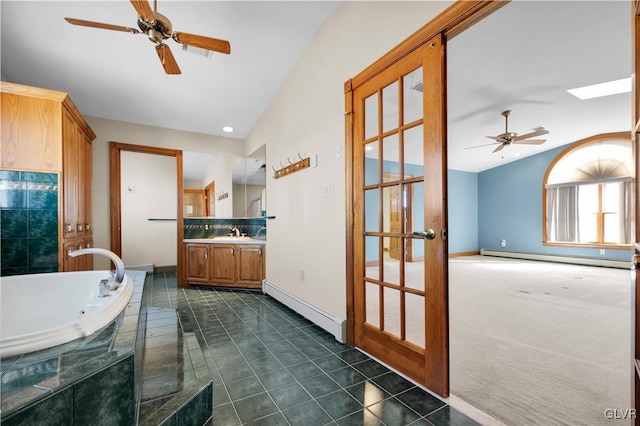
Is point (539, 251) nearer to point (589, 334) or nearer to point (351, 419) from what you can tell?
point (589, 334)

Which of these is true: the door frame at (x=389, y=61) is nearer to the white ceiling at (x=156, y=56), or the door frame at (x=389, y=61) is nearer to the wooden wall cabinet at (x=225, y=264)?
the white ceiling at (x=156, y=56)

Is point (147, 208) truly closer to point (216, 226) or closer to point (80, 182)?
point (216, 226)

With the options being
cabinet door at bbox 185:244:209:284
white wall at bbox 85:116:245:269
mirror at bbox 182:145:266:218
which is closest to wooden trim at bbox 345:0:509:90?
mirror at bbox 182:145:266:218

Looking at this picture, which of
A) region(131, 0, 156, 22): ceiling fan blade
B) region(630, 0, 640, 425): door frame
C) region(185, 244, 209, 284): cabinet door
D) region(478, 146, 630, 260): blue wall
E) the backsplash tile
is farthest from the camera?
region(478, 146, 630, 260): blue wall

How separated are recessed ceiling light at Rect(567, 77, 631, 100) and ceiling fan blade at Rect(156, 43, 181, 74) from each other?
16.5 feet

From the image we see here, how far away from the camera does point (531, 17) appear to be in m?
2.44

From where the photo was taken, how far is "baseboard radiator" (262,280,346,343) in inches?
89.7

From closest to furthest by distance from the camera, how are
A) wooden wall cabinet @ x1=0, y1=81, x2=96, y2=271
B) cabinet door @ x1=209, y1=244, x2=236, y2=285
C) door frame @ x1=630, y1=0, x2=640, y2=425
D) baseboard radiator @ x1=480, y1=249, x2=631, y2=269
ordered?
1. door frame @ x1=630, y1=0, x2=640, y2=425
2. wooden wall cabinet @ x1=0, y1=81, x2=96, y2=271
3. cabinet door @ x1=209, y1=244, x2=236, y2=285
4. baseboard radiator @ x1=480, y1=249, x2=631, y2=269

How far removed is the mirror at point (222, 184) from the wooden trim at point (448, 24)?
10.6 ft

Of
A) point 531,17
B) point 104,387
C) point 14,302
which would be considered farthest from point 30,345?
point 531,17

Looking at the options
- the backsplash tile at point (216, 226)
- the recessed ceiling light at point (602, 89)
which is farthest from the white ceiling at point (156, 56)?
the recessed ceiling light at point (602, 89)

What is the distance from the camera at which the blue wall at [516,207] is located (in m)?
6.82

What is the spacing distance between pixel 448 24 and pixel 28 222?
13.0 ft

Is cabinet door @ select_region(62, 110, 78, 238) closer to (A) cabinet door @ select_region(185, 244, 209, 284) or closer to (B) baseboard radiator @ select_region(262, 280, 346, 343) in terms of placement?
(A) cabinet door @ select_region(185, 244, 209, 284)
